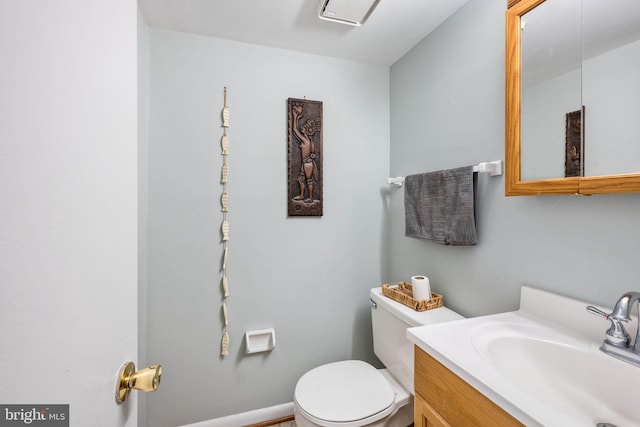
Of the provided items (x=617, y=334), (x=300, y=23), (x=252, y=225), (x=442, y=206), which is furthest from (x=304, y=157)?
(x=617, y=334)

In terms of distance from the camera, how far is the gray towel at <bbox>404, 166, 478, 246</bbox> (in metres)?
1.23

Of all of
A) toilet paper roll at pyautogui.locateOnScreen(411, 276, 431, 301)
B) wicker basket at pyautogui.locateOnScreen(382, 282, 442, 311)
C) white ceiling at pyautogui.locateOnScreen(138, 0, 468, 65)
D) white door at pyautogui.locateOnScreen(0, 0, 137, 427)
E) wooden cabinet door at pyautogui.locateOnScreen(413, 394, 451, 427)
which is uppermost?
white ceiling at pyautogui.locateOnScreen(138, 0, 468, 65)

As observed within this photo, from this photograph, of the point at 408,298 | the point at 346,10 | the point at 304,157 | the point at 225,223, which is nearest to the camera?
the point at 346,10

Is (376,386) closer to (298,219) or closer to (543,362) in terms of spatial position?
(543,362)

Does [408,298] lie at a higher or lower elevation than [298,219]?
lower

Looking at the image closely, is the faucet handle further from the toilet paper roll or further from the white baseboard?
the white baseboard

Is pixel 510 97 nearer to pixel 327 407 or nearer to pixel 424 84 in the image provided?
pixel 424 84

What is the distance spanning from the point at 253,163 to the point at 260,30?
703mm

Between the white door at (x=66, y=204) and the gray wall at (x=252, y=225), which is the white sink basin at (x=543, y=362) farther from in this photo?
the gray wall at (x=252, y=225)

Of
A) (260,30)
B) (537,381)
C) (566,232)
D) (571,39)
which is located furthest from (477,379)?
(260,30)

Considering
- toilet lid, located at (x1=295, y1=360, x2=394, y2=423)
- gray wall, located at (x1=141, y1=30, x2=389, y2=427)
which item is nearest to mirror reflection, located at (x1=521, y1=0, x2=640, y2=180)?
gray wall, located at (x1=141, y1=30, x2=389, y2=427)

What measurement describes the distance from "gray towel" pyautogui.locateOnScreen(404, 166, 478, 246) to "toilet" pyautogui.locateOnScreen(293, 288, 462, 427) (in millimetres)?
377

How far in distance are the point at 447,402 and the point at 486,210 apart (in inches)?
30.8

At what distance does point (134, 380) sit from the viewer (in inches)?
21.6
